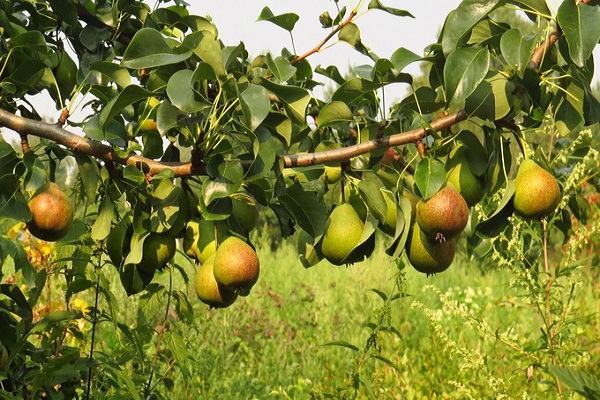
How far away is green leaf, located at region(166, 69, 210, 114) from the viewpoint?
1.08m

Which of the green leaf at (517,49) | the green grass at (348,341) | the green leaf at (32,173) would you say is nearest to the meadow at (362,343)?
the green grass at (348,341)

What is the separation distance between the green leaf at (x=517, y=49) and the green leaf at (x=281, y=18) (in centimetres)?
47

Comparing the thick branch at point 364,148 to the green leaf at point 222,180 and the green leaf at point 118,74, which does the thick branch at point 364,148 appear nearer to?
the green leaf at point 222,180

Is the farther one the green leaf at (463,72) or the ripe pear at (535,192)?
the ripe pear at (535,192)

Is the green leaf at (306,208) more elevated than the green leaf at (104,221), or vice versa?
the green leaf at (306,208)

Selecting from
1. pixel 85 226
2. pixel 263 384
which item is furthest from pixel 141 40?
pixel 263 384

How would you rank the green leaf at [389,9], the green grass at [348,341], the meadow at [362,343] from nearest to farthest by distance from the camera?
the green leaf at [389,9]
the meadow at [362,343]
the green grass at [348,341]

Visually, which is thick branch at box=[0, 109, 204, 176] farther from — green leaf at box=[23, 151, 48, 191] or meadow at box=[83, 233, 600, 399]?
meadow at box=[83, 233, 600, 399]

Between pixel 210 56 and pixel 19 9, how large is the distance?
880mm

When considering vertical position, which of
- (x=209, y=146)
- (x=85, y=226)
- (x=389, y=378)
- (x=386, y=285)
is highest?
(x=209, y=146)

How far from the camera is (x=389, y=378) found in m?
3.14

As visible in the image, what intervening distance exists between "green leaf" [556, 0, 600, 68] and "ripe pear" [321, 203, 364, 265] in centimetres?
43

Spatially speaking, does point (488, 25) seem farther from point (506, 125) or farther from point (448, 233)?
point (448, 233)

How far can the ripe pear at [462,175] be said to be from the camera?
1269 millimetres
